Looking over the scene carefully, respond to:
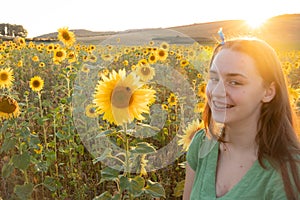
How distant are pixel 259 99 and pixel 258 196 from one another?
330 millimetres

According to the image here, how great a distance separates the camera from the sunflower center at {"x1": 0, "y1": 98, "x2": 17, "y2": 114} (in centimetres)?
261

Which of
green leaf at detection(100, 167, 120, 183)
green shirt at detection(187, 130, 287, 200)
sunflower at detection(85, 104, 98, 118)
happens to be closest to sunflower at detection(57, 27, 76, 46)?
sunflower at detection(85, 104, 98, 118)

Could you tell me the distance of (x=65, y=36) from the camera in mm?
6344

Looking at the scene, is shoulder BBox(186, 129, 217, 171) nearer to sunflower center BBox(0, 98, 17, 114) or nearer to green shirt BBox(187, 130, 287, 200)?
green shirt BBox(187, 130, 287, 200)

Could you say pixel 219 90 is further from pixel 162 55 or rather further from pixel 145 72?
pixel 162 55

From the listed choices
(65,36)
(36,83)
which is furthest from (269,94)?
(65,36)

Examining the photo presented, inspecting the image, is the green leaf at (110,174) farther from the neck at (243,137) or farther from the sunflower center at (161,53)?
the sunflower center at (161,53)

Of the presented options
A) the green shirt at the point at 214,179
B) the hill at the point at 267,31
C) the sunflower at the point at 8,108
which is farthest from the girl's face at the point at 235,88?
the hill at the point at 267,31

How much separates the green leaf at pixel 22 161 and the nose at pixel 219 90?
128cm

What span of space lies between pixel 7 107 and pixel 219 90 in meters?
1.45

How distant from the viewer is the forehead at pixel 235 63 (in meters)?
1.58

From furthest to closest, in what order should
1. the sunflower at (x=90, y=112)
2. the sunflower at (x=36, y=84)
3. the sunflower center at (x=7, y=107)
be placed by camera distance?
the sunflower at (x=36, y=84)
the sunflower at (x=90, y=112)
the sunflower center at (x=7, y=107)

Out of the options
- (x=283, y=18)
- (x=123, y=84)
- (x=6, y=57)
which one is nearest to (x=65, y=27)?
(x=6, y=57)

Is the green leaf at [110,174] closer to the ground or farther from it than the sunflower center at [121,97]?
closer to the ground
